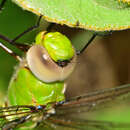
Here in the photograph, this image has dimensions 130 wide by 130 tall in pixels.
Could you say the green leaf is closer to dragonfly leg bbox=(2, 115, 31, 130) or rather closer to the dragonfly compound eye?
the dragonfly compound eye

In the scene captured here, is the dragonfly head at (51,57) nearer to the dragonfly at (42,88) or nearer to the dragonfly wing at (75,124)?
the dragonfly at (42,88)

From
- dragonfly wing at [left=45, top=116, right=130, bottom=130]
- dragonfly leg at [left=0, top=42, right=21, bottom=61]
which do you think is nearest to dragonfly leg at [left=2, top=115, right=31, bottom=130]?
dragonfly wing at [left=45, top=116, right=130, bottom=130]

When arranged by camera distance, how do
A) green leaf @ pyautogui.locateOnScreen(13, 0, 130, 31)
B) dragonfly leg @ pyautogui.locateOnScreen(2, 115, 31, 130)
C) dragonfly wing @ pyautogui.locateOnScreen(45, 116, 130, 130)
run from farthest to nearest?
1. dragonfly wing @ pyautogui.locateOnScreen(45, 116, 130, 130)
2. dragonfly leg @ pyautogui.locateOnScreen(2, 115, 31, 130)
3. green leaf @ pyautogui.locateOnScreen(13, 0, 130, 31)

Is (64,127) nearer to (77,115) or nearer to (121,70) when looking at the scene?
(77,115)

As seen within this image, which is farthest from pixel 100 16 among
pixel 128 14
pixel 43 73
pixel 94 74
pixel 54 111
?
pixel 94 74

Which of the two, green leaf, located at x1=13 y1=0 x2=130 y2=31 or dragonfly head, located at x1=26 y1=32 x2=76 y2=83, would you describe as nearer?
green leaf, located at x1=13 y1=0 x2=130 y2=31

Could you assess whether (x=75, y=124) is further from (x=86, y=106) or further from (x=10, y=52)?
(x=10, y=52)

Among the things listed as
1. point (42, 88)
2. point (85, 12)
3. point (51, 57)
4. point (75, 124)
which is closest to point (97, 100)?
point (75, 124)
